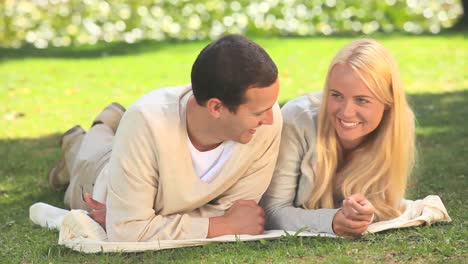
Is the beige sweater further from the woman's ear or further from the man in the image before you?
the woman's ear

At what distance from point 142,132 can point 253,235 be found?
76 cm

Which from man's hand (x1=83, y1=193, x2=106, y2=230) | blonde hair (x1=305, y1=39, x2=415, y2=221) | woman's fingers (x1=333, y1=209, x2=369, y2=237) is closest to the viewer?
woman's fingers (x1=333, y1=209, x2=369, y2=237)

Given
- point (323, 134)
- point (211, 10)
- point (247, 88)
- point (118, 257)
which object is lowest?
point (211, 10)

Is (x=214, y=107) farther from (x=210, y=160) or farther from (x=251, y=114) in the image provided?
A: (x=210, y=160)

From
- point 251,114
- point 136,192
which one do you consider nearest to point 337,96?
point 251,114

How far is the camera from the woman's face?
15.5 ft

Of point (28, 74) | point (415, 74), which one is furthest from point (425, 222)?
point (28, 74)

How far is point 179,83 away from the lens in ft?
33.3

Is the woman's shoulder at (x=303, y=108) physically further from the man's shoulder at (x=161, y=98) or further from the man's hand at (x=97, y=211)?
the man's hand at (x=97, y=211)

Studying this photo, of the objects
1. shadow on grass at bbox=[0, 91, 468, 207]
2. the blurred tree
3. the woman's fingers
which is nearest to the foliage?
the blurred tree

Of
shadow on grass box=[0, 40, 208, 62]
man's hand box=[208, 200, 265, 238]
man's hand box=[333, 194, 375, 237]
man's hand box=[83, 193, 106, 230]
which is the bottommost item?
shadow on grass box=[0, 40, 208, 62]

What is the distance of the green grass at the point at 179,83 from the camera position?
4.57m

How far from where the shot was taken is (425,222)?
194 inches

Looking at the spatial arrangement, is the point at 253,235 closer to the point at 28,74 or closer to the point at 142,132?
the point at 142,132
